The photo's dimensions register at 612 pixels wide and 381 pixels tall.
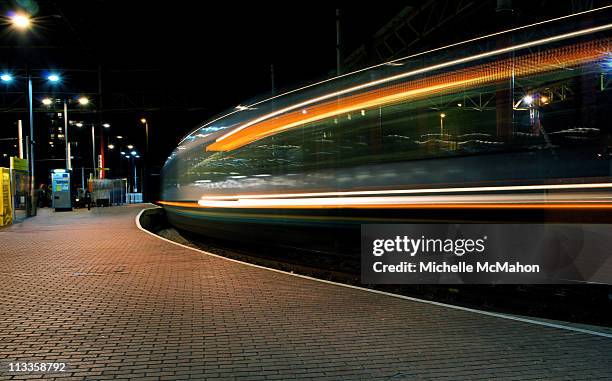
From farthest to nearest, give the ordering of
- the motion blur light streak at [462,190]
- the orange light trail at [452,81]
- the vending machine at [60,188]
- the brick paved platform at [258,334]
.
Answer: the vending machine at [60,188] < the orange light trail at [452,81] < the motion blur light streak at [462,190] < the brick paved platform at [258,334]

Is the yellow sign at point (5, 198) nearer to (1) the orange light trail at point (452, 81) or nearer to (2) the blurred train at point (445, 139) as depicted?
(2) the blurred train at point (445, 139)

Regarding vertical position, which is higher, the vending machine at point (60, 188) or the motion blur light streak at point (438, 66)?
the motion blur light streak at point (438, 66)

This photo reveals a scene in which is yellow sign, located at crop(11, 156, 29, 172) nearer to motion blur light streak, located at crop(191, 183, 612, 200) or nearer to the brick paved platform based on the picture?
the brick paved platform

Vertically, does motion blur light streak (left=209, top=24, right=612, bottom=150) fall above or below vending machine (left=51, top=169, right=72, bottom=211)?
above

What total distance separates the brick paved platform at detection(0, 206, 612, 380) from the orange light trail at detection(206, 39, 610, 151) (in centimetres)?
328

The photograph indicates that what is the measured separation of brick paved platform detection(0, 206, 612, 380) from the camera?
15.5 ft

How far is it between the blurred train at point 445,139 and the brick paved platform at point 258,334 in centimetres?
183

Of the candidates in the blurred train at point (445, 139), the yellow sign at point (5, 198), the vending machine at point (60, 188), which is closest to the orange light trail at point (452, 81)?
the blurred train at point (445, 139)

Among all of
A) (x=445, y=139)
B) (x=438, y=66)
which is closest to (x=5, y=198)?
(x=438, y=66)

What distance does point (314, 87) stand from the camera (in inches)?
452

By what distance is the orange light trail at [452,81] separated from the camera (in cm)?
669

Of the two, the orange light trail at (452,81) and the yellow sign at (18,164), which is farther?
the yellow sign at (18,164)

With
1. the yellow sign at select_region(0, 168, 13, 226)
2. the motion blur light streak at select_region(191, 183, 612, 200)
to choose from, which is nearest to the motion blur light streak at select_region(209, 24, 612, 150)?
the motion blur light streak at select_region(191, 183, 612, 200)

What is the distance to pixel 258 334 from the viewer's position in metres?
5.75
